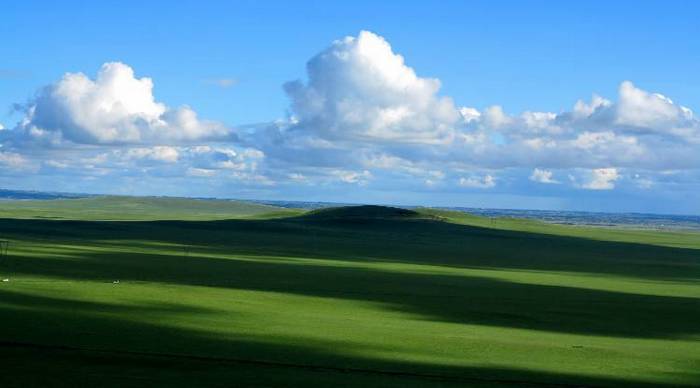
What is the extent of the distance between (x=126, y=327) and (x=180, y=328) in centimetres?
166

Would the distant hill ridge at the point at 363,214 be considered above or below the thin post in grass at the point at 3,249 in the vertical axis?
above

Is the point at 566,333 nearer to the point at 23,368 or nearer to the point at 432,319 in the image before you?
the point at 432,319

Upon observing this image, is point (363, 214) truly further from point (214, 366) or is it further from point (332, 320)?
point (214, 366)

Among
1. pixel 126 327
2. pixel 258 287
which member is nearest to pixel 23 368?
pixel 126 327

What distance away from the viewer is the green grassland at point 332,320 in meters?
26.5

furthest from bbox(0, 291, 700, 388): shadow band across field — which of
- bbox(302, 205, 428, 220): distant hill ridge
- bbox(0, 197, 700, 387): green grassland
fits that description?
bbox(302, 205, 428, 220): distant hill ridge

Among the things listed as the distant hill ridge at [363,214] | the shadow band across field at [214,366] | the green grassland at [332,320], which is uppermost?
the distant hill ridge at [363,214]

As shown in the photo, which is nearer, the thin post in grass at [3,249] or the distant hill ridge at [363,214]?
the thin post in grass at [3,249]

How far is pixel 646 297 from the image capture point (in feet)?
182

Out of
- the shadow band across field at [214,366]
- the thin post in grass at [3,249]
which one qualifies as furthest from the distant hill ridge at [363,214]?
the shadow band across field at [214,366]

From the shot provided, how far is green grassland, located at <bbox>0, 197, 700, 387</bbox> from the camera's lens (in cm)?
2653

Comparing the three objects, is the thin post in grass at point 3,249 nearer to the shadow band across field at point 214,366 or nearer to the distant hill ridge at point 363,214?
the shadow band across field at point 214,366

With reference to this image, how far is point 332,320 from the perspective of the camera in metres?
38.3

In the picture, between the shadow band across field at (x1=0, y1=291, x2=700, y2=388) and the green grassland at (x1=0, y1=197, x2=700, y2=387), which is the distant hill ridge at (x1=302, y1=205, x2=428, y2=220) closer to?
the green grassland at (x1=0, y1=197, x2=700, y2=387)
